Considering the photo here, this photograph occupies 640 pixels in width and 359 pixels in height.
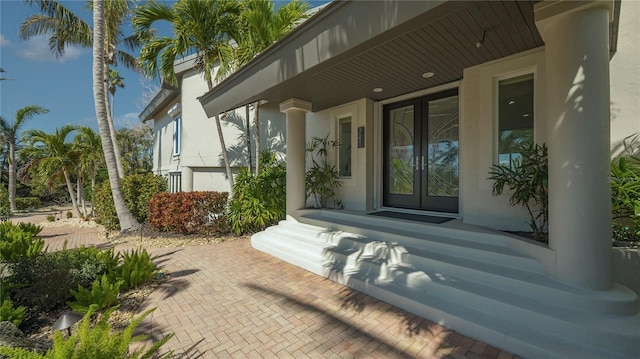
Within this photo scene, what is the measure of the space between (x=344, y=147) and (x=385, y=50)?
3490 millimetres

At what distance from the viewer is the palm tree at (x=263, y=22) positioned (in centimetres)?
701

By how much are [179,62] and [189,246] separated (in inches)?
330

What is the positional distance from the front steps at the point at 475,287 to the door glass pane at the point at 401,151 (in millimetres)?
1527

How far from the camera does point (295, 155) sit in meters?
6.78

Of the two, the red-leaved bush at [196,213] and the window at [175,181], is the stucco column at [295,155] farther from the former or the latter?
the window at [175,181]

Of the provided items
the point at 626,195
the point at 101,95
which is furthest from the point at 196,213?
the point at 626,195

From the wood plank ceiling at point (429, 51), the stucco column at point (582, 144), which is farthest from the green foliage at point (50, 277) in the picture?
the stucco column at point (582, 144)

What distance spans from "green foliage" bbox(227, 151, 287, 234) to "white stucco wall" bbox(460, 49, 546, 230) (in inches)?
184

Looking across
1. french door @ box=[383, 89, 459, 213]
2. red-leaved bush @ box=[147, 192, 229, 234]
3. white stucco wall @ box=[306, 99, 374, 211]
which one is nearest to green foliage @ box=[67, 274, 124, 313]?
red-leaved bush @ box=[147, 192, 229, 234]

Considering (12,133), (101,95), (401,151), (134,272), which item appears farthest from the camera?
(12,133)

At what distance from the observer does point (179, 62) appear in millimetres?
11148

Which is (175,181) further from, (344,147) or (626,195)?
(626,195)

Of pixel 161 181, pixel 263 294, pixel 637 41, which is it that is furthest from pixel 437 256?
pixel 161 181

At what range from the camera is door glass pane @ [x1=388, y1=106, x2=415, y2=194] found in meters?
6.24
